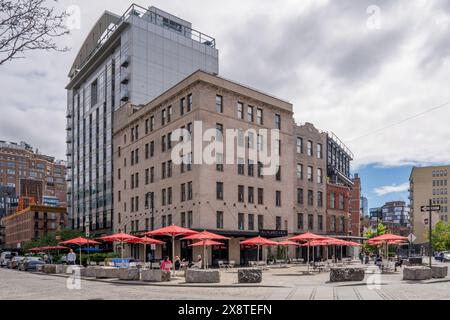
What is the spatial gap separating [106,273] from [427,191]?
143961 millimetres

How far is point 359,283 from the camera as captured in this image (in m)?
24.4

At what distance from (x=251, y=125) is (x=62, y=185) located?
6362 inches

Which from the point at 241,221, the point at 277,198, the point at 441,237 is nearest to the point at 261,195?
the point at 277,198

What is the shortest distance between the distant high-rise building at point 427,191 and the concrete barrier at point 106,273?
139896 mm

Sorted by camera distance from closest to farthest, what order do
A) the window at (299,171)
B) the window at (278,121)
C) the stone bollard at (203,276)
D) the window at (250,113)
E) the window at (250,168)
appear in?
the stone bollard at (203,276) < the window at (250,168) < the window at (250,113) < the window at (278,121) < the window at (299,171)

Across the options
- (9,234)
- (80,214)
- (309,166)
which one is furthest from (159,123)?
(9,234)

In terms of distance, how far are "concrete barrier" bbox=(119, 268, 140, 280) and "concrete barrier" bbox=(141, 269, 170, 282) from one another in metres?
0.87

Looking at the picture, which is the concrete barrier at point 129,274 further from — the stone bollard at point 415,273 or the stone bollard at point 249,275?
the stone bollard at point 415,273

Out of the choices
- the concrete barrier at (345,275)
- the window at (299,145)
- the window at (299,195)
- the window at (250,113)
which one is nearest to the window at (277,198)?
the window at (299,195)

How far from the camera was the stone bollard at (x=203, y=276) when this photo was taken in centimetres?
2561

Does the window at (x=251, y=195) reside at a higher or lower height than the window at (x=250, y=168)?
lower

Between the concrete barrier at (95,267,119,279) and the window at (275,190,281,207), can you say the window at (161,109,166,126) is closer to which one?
the window at (275,190,281,207)

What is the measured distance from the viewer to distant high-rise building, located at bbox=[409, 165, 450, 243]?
152 m

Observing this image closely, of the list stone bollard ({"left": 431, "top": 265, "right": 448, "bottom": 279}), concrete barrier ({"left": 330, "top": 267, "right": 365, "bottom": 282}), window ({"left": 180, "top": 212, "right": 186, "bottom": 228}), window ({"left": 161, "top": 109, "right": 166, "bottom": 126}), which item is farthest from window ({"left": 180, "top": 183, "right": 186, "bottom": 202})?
stone bollard ({"left": 431, "top": 265, "right": 448, "bottom": 279})
